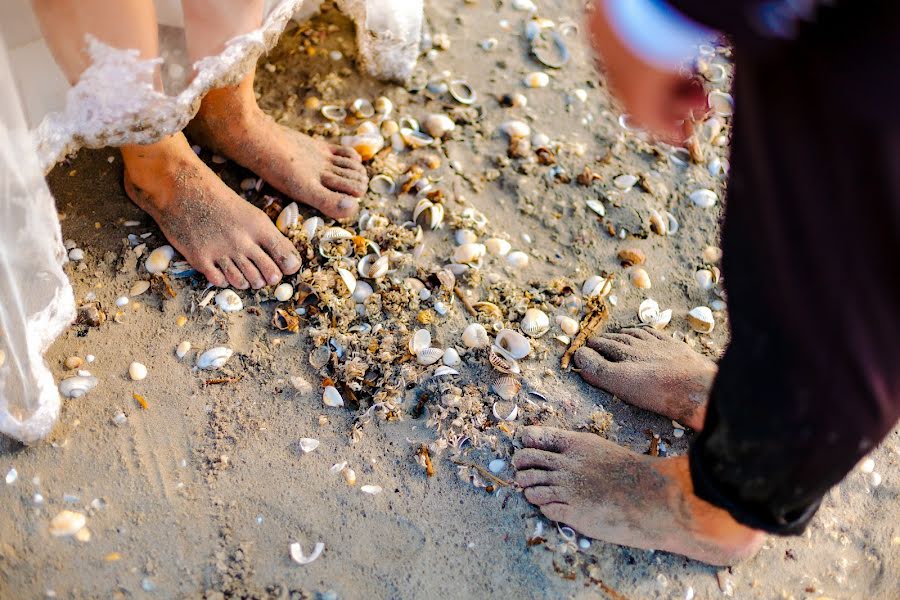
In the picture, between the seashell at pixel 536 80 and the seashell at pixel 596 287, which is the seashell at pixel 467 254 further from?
the seashell at pixel 536 80

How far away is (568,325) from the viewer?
177cm

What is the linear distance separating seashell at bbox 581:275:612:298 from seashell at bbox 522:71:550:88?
66 centimetres

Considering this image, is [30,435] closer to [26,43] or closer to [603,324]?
[26,43]

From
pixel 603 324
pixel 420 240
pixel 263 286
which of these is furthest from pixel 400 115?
pixel 603 324

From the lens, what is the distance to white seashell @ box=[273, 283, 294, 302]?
5.71 feet

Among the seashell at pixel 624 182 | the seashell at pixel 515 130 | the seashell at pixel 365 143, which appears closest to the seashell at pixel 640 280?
the seashell at pixel 624 182

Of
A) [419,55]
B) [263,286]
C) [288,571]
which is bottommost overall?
[288,571]

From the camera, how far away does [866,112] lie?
0.71 m

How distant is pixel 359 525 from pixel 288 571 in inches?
6.0

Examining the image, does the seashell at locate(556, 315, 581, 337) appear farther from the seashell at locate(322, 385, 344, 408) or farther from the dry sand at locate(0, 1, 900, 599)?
the seashell at locate(322, 385, 344, 408)

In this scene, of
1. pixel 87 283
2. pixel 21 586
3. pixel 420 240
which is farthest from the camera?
pixel 420 240

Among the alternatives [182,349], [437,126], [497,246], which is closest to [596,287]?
[497,246]

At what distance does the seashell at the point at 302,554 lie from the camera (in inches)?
56.0

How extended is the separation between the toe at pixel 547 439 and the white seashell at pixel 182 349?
730mm
